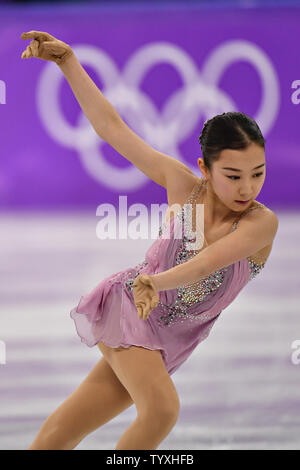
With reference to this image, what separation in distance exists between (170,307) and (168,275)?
36 centimetres

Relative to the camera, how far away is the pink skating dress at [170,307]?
8.52 feet

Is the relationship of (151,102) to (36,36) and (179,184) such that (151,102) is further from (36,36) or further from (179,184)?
(179,184)

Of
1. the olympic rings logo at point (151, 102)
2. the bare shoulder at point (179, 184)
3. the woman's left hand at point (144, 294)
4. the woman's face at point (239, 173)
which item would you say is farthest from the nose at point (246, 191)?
the olympic rings logo at point (151, 102)

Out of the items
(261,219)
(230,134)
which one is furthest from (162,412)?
(230,134)

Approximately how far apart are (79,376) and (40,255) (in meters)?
2.71

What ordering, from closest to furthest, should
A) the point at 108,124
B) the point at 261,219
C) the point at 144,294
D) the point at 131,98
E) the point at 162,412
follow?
the point at 144,294 → the point at 162,412 → the point at 261,219 → the point at 108,124 → the point at 131,98

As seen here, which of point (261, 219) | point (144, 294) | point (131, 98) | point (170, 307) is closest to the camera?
point (144, 294)

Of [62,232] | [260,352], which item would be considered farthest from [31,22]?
[260,352]

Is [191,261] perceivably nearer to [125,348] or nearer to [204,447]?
[125,348]

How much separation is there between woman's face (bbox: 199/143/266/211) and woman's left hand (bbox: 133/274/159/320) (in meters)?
0.45

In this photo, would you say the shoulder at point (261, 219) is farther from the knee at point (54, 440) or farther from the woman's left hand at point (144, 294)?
the knee at point (54, 440)

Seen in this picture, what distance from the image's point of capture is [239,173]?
8.03ft

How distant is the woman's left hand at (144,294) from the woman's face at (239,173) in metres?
0.45

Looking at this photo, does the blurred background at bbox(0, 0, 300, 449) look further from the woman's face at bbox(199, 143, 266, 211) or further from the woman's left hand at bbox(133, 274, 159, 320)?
the woman's left hand at bbox(133, 274, 159, 320)
